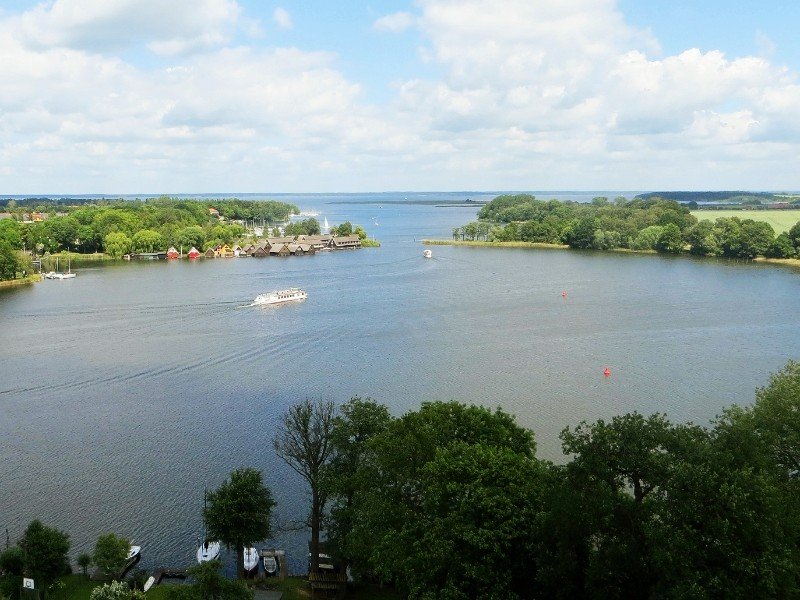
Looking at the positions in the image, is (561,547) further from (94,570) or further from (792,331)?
(792,331)

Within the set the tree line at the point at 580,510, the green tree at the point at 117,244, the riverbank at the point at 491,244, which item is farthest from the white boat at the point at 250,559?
the riverbank at the point at 491,244

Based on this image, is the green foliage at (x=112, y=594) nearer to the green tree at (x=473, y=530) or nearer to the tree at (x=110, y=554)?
the tree at (x=110, y=554)

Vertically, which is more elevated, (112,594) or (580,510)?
(580,510)

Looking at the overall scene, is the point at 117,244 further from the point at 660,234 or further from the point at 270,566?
the point at 270,566

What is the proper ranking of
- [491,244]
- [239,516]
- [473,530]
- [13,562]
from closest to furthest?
[473,530] → [13,562] → [239,516] → [491,244]

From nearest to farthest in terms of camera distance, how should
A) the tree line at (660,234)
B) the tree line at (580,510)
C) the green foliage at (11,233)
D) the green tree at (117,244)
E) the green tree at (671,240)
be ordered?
the tree line at (580,510) → the tree line at (660,234) → the green foliage at (11,233) → the green tree at (671,240) → the green tree at (117,244)

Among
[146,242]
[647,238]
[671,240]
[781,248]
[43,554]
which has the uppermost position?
[647,238]

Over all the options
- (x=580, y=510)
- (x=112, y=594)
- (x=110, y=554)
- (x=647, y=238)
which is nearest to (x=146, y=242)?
(x=647, y=238)
